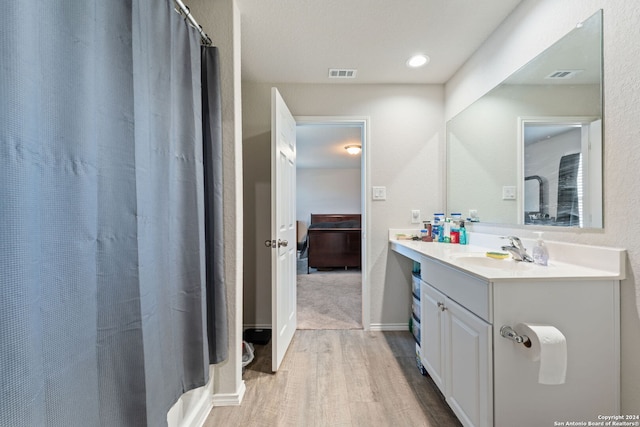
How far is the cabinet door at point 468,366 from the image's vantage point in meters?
1.02

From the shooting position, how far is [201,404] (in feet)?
4.50

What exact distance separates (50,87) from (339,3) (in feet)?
4.89

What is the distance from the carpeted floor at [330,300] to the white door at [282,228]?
429mm

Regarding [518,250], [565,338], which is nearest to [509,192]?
[518,250]

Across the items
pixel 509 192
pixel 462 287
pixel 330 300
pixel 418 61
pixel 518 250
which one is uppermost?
pixel 418 61

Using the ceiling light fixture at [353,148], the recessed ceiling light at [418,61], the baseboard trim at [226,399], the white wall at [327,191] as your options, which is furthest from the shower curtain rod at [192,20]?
the white wall at [327,191]

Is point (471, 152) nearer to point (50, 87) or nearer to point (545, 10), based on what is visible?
point (545, 10)

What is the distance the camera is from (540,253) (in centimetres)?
130

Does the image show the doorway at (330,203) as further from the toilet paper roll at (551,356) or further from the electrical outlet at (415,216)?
the toilet paper roll at (551,356)

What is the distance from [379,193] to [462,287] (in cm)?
135

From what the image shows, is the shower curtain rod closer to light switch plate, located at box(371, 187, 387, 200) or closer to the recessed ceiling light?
the recessed ceiling light

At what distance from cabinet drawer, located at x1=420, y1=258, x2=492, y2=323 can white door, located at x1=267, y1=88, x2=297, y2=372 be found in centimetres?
99

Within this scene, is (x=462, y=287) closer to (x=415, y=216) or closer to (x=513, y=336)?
(x=513, y=336)

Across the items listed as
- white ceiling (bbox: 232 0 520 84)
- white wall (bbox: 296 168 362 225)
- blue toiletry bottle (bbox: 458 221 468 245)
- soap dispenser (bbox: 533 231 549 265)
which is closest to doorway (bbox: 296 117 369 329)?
white wall (bbox: 296 168 362 225)
